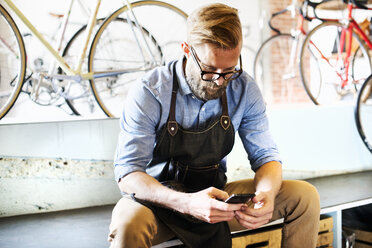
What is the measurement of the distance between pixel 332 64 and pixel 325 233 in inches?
96.7

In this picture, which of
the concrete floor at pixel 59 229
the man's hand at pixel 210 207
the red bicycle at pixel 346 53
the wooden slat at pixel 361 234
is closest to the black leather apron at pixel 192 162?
the man's hand at pixel 210 207

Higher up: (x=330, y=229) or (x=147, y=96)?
(x=147, y=96)

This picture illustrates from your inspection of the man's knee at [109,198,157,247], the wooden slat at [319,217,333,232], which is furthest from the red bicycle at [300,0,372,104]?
the man's knee at [109,198,157,247]

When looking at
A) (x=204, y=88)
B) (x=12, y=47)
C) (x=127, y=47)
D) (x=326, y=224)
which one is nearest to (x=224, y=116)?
(x=204, y=88)

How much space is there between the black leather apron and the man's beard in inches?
2.9

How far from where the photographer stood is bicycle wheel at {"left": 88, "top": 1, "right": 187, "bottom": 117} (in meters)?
2.25

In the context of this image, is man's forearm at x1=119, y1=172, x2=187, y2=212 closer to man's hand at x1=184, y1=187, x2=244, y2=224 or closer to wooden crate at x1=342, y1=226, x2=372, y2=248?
man's hand at x1=184, y1=187, x2=244, y2=224

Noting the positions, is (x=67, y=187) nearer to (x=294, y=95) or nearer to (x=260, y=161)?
(x=260, y=161)

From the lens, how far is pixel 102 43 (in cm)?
246

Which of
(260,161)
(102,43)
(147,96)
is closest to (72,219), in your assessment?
(147,96)

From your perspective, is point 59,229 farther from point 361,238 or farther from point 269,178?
point 361,238

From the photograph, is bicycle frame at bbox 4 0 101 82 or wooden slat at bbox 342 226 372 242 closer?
bicycle frame at bbox 4 0 101 82

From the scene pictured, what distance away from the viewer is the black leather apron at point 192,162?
1256mm

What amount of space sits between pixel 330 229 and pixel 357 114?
111cm
